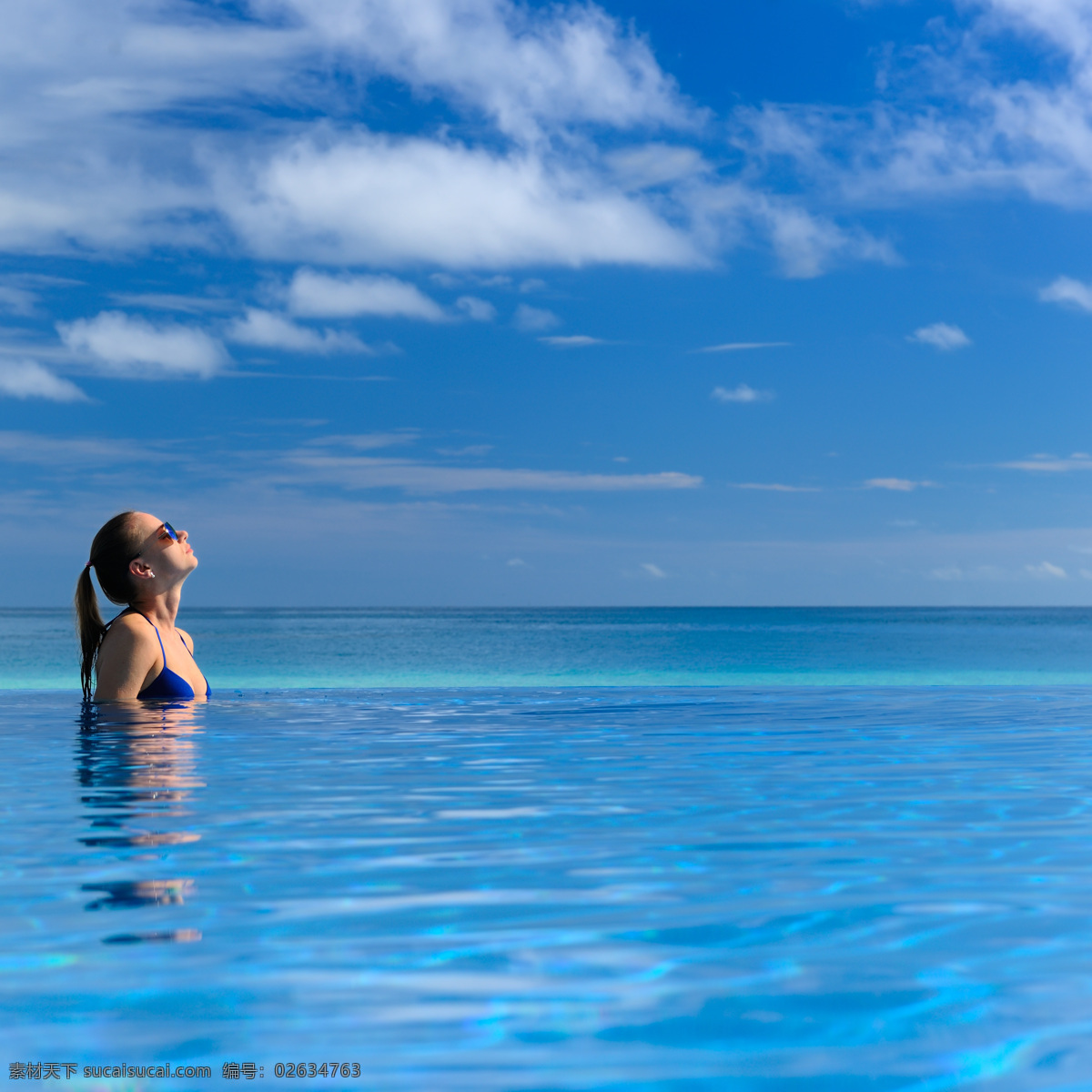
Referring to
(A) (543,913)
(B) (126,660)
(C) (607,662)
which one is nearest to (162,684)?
(B) (126,660)

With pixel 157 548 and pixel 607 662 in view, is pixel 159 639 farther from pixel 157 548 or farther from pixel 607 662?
pixel 607 662

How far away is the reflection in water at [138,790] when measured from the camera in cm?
336

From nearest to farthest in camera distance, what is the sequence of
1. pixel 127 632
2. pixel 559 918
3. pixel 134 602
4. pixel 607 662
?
pixel 559 918 < pixel 127 632 < pixel 134 602 < pixel 607 662

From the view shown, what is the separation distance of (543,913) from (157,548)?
3.69m

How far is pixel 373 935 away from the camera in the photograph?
298 cm

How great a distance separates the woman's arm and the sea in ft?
1.47

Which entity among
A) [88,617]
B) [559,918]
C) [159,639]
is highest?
[88,617]

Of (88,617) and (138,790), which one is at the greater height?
(88,617)

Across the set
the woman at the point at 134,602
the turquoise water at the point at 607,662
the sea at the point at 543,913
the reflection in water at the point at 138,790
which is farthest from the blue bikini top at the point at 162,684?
the turquoise water at the point at 607,662

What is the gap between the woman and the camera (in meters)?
5.87

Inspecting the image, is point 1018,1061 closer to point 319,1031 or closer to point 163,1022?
point 319,1031

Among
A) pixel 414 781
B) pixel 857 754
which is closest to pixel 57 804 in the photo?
pixel 414 781

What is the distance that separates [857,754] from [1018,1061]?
4.71 m

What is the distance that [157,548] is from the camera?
596 centimetres
